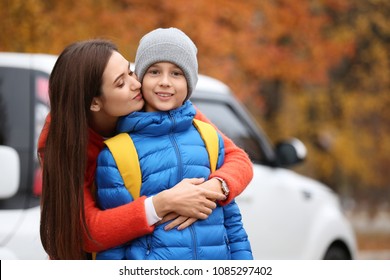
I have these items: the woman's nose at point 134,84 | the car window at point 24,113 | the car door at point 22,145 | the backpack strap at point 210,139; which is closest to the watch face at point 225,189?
the backpack strap at point 210,139

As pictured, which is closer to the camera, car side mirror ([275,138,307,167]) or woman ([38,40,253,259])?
woman ([38,40,253,259])

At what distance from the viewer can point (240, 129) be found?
228 inches

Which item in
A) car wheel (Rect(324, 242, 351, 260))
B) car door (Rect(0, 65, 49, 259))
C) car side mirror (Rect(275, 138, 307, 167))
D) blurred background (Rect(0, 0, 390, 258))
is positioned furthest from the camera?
blurred background (Rect(0, 0, 390, 258))

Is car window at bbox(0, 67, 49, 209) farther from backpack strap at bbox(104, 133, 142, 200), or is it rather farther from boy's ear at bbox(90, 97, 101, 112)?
backpack strap at bbox(104, 133, 142, 200)

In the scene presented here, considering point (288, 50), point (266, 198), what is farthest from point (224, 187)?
point (288, 50)

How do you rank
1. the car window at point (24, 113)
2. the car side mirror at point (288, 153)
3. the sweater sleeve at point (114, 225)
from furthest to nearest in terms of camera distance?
the car side mirror at point (288, 153)
the car window at point (24, 113)
the sweater sleeve at point (114, 225)

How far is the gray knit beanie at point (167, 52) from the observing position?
10.3 ft

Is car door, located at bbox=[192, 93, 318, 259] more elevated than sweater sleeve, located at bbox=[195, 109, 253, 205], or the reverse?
car door, located at bbox=[192, 93, 318, 259]

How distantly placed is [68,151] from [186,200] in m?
0.47

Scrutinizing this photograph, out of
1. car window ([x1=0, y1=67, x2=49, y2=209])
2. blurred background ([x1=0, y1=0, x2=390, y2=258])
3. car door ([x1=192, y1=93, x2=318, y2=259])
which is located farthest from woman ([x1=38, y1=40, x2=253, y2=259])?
blurred background ([x1=0, y1=0, x2=390, y2=258])

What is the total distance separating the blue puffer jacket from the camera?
3055 mm

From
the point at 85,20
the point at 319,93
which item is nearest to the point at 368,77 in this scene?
the point at 319,93

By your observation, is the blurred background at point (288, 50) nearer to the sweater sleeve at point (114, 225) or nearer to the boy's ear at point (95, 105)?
the boy's ear at point (95, 105)

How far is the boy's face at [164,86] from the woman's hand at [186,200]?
0.31m
